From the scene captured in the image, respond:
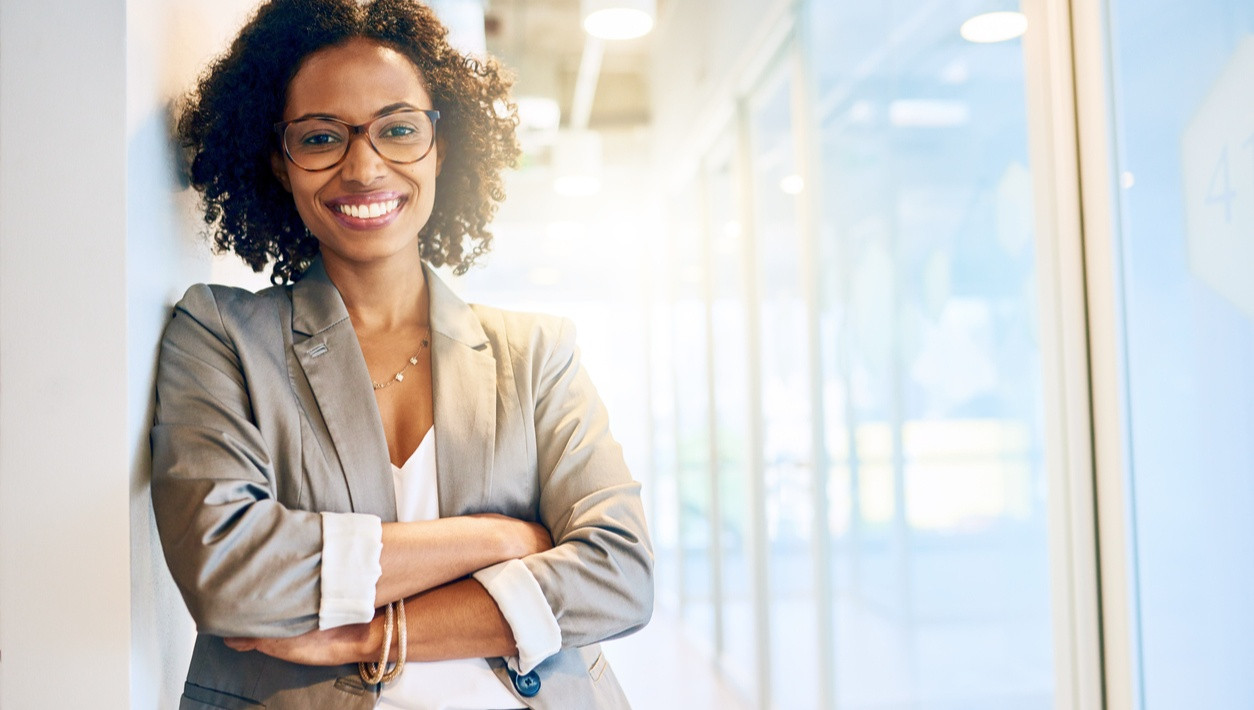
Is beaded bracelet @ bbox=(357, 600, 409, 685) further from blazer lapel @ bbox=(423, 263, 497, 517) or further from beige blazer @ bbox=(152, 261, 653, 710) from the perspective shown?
blazer lapel @ bbox=(423, 263, 497, 517)

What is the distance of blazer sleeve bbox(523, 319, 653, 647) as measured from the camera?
1.27m

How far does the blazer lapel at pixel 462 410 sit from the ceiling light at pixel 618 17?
2.30m

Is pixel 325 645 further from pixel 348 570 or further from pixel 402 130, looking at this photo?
pixel 402 130

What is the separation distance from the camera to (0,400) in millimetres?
1181

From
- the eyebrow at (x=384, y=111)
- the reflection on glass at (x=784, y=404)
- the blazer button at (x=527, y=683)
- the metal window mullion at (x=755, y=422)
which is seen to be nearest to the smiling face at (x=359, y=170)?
the eyebrow at (x=384, y=111)

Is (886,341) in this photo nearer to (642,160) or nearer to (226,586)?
(226,586)

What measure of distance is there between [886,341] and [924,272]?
35 cm

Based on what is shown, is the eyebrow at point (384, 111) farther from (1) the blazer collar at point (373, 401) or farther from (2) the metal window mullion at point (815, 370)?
(2) the metal window mullion at point (815, 370)

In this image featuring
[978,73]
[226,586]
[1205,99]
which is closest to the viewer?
[226,586]

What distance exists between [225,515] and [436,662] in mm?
322

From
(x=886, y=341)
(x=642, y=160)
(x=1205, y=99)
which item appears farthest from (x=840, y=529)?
(x=642, y=160)

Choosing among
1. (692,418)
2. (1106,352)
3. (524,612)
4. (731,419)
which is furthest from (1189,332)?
(692,418)

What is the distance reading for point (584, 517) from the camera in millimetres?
1329

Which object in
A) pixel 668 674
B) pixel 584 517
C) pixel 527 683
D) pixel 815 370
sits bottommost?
pixel 668 674
